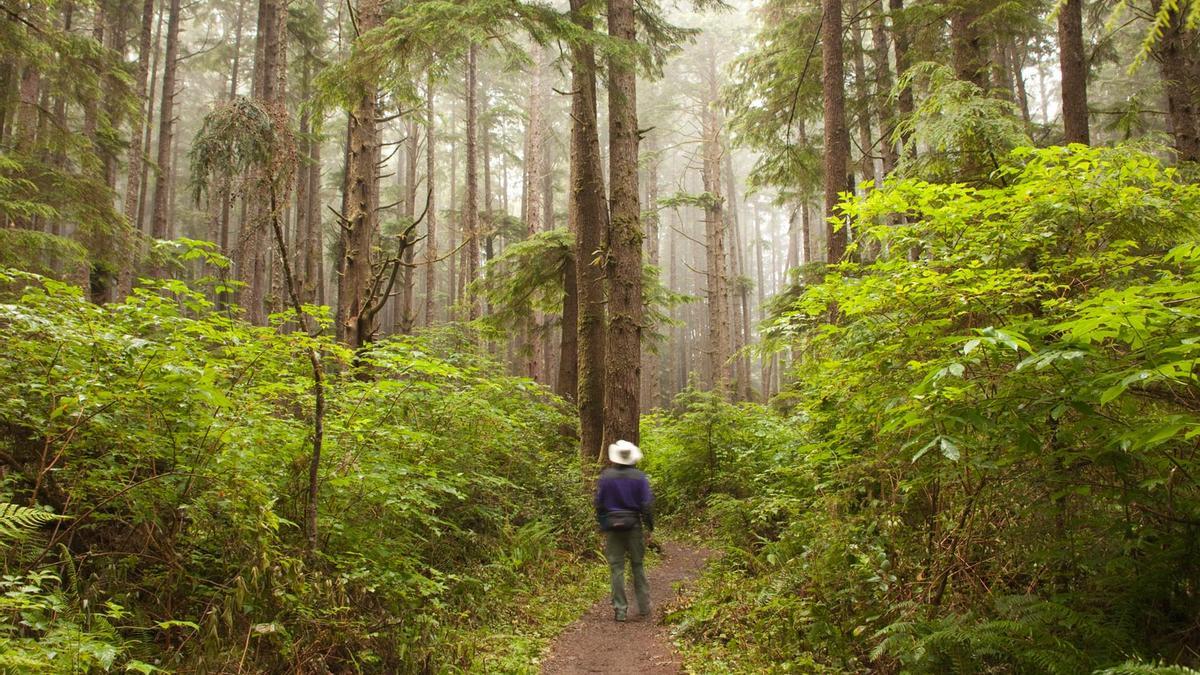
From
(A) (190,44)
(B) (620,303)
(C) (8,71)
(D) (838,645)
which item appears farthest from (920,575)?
(A) (190,44)

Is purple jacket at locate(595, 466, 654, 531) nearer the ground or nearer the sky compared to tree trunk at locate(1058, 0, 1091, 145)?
nearer the ground

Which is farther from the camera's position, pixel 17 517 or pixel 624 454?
pixel 624 454

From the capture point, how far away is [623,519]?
6.72 m

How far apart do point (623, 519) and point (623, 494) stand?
0.27m

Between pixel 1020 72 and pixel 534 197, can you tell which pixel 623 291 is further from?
pixel 1020 72

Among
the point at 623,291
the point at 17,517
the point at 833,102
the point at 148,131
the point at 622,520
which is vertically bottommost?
the point at 622,520

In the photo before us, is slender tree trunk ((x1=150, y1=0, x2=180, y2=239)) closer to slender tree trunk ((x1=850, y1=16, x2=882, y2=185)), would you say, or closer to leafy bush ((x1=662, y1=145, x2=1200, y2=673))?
slender tree trunk ((x1=850, y1=16, x2=882, y2=185))

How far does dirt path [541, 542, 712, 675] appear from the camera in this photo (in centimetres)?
532

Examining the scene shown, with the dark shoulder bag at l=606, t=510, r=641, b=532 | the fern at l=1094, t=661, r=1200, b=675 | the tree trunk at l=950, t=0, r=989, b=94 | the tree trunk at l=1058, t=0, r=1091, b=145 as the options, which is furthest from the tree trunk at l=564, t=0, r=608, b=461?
the fern at l=1094, t=661, r=1200, b=675

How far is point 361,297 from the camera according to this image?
9.45 metres

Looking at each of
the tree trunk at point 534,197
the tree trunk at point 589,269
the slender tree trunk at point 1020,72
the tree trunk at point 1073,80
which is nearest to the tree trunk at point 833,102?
the tree trunk at point 1073,80

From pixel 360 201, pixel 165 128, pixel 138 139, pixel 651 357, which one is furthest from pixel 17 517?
pixel 651 357

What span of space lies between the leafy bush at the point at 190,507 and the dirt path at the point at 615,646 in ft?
2.98

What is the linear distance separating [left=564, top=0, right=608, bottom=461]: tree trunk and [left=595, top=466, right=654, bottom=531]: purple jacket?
3457mm
